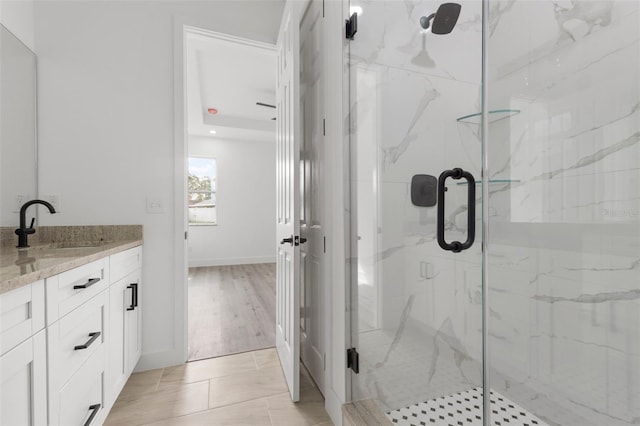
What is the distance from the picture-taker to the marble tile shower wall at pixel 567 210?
974mm

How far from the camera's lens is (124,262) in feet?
5.45

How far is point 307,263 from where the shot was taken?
6.73 ft

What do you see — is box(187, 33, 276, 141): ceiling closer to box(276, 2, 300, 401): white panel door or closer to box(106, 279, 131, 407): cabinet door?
box(276, 2, 300, 401): white panel door

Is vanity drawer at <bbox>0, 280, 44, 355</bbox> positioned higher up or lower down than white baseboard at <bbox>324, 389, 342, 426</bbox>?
higher up

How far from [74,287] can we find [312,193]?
4.21ft

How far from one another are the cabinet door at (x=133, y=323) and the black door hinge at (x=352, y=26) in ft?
6.03

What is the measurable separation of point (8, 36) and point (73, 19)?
420 mm

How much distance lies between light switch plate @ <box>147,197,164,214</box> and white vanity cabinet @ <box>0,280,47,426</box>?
1.21 metres

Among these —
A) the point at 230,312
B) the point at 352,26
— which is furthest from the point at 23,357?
the point at 230,312

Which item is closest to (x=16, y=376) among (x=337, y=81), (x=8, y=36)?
(x=337, y=81)

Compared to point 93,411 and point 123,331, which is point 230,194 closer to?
point 123,331

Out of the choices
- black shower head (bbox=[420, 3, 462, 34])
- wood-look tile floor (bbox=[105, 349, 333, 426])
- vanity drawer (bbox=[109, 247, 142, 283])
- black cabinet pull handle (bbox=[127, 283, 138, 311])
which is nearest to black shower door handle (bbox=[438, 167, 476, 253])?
black shower head (bbox=[420, 3, 462, 34])

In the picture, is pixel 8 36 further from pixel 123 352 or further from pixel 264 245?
pixel 264 245

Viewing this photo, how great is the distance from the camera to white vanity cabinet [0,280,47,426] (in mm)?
744
